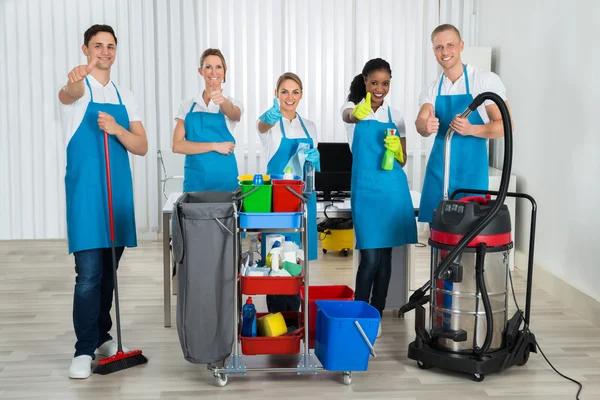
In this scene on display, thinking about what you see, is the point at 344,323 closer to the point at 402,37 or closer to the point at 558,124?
the point at 558,124

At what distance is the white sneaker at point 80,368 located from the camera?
322 cm

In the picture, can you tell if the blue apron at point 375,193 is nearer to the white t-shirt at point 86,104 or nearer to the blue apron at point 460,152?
the blue apron at point 460,152

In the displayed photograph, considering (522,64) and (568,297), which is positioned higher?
(522,64)

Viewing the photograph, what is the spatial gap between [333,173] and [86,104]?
235 cm

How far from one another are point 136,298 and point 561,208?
2508mm

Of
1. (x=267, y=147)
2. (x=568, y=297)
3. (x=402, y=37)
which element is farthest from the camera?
(x=402, y=37)

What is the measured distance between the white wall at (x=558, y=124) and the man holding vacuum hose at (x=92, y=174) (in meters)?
2.38

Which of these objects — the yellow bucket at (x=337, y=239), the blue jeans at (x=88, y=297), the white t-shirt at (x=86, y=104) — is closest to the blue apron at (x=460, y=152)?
the white t-shirt at (x=86, y=104)

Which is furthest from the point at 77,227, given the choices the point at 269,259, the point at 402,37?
the point at 402,37

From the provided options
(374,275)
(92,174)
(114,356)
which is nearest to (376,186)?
(374,275)

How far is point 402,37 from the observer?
654cm

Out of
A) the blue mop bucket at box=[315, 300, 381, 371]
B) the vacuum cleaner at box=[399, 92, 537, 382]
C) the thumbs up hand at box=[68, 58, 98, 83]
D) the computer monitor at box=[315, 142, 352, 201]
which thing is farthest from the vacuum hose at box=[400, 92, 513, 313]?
the computer monitor at box=[315, 142, 352, 201]

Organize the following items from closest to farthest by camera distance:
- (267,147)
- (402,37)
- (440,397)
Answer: (440,397)
(267,147)
(402,37)

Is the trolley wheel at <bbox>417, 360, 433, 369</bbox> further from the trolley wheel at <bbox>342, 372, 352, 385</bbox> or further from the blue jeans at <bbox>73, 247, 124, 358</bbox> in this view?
the blue jeans at <bbox>73, 247, 124, 358</bbox>
